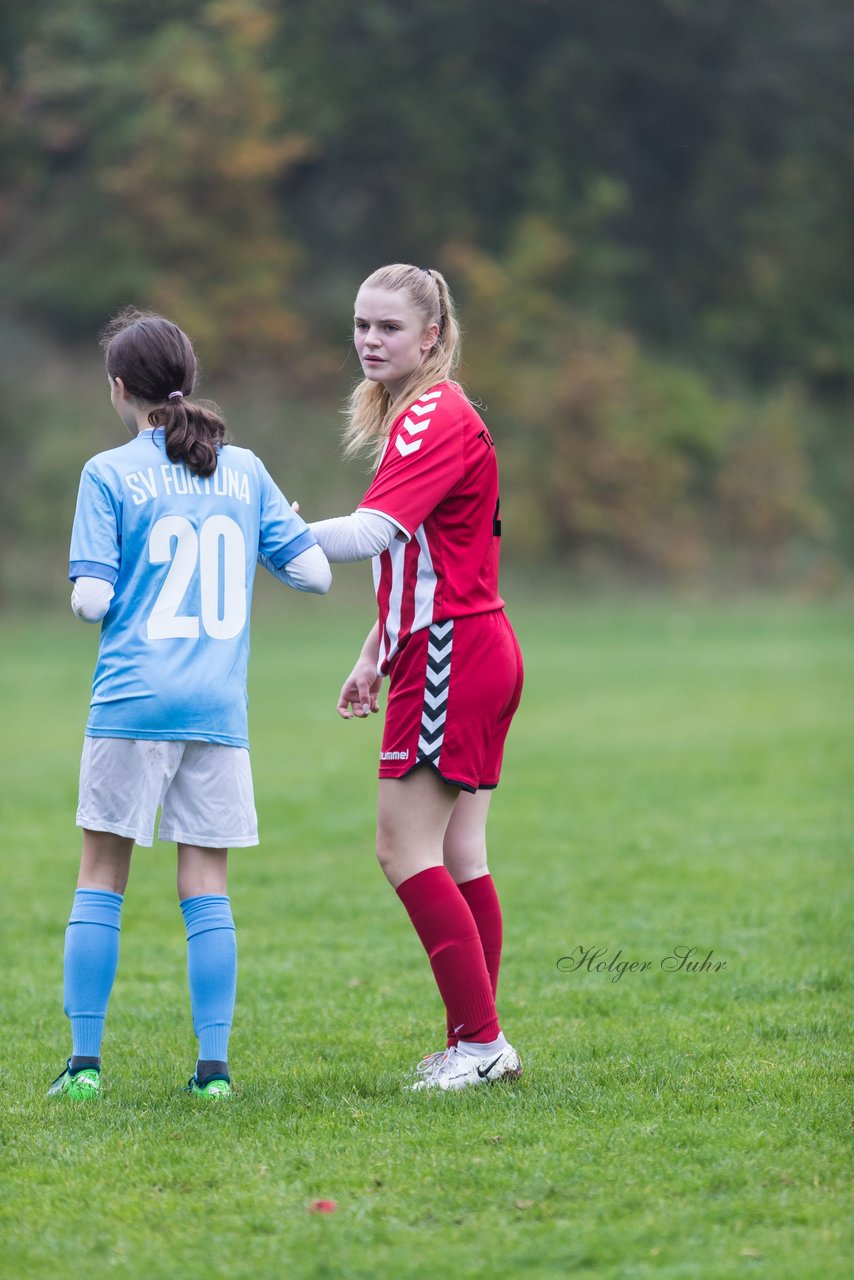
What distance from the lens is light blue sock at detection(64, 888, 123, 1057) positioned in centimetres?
384

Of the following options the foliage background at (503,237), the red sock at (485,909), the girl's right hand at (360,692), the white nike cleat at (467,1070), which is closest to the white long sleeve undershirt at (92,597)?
the girl's right hand at (360,692)

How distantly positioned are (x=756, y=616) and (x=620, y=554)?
775 centimetres

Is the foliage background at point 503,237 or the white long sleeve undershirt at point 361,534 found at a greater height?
the foliage background at point 503,237

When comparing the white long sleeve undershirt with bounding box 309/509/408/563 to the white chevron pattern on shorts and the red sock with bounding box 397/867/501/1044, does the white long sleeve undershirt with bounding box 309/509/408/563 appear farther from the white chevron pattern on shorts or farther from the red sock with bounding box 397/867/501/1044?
the red sock with bounding box 397/867/501/1044

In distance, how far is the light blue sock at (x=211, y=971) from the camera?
3.83m

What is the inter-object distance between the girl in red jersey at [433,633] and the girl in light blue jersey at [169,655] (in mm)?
239

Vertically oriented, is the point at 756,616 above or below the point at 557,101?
below

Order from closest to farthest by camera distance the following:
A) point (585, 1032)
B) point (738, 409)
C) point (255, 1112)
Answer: point (255, 1112), point (585, 1032), point (738, 409)

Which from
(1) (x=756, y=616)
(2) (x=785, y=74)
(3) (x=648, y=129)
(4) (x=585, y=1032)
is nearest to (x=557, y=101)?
(3) (x=648, y=129)

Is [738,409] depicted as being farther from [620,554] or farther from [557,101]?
[557,101]

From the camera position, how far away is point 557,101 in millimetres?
39375

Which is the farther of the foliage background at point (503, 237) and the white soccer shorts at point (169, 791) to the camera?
the foliage background at point (503, 237)

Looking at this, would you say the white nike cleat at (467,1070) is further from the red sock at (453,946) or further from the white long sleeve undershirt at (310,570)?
the white long sleeve undershirt at (310,570)

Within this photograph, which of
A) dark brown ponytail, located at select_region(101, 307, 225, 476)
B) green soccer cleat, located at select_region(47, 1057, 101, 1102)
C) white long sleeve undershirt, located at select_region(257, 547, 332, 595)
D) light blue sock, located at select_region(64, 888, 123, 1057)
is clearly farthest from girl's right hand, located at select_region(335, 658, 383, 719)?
green soccer cleat, located at select_region(47, 1057, 101, 1102)
